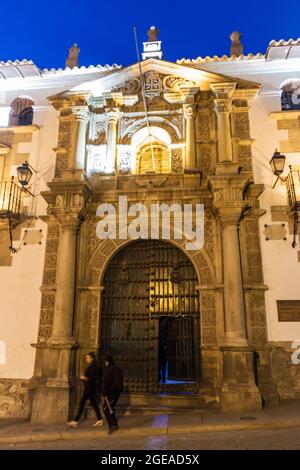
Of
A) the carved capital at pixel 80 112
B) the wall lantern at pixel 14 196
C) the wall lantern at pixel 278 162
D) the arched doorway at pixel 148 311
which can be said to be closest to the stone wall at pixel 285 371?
the arched doorway at pixel 148 311

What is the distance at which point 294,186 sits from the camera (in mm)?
9164

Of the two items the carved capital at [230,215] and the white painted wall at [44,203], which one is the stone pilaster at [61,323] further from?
the carved capital at [230,215]

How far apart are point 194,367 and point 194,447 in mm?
3307

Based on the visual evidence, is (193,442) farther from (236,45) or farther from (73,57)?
(73,57)

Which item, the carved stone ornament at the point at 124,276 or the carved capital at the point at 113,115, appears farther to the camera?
the carved capital at the point at 113,115

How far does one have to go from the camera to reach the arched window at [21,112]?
36.7 ft

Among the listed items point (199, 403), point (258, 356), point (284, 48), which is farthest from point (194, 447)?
point (284, 48)

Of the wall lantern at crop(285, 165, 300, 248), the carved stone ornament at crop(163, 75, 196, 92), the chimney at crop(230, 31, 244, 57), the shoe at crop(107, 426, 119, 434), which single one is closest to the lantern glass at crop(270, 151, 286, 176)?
the wall lantern at crop(285, 165, 300, 248)

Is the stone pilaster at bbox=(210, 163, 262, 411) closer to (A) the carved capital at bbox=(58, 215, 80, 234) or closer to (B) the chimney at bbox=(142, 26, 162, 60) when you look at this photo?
(A) the carved capital at bbox=(58, 215, 80, 234)

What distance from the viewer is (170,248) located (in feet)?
31.2

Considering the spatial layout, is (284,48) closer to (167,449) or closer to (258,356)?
(258,356)

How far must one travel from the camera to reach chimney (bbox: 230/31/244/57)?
11164 mm

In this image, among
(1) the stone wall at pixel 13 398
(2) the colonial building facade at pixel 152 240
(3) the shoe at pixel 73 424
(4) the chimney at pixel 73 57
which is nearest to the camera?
(3) the shoe at pixel 73 424

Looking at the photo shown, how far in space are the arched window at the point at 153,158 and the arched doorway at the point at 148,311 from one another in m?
2.03
